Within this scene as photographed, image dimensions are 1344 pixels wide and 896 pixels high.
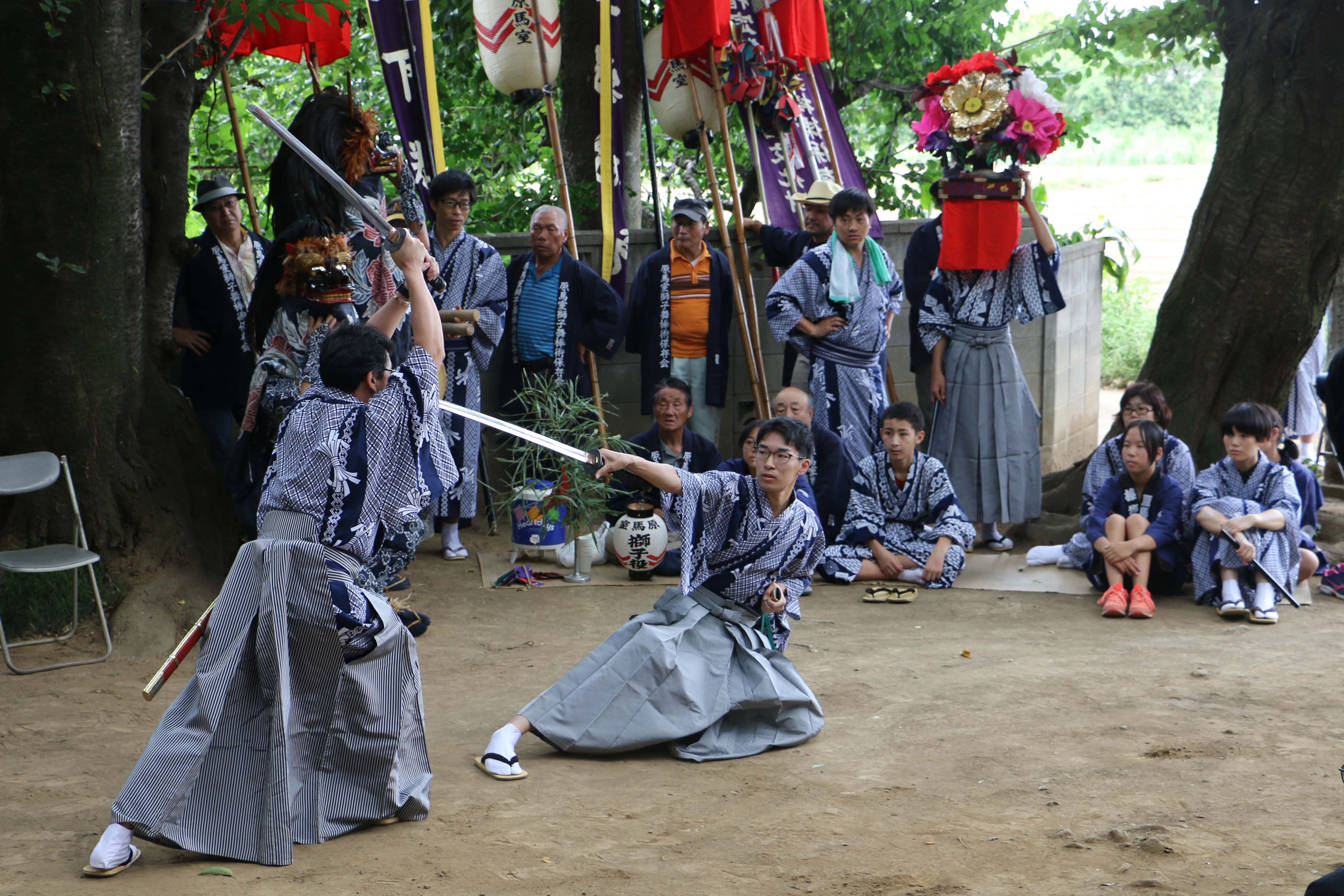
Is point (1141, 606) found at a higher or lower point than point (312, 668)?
lower

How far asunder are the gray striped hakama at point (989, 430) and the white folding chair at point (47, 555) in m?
4.28

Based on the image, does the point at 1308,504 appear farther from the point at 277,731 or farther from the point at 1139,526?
the point at 277,731

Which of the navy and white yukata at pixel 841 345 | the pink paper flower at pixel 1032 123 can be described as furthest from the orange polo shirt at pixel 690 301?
the pink paper flower at pixel 1032 123

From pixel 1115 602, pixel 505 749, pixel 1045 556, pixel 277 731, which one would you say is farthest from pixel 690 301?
pixel 277 731

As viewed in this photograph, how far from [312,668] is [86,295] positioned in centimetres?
247

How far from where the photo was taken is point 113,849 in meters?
3.17

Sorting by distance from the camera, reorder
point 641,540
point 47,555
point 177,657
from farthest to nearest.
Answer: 1. point 641,540
2. point 47,555
3. point 177,657

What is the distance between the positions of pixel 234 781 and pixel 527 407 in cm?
381

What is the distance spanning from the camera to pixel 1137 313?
594 inches

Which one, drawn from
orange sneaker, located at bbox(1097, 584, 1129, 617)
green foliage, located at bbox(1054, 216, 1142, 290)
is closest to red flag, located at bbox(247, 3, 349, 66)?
orange sneaker, located at bbox(1097, 584, 1129, 617)

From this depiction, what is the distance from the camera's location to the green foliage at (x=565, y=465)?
21.4 feet

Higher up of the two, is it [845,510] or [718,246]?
[718,246]

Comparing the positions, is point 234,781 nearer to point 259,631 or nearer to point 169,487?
point 259,631

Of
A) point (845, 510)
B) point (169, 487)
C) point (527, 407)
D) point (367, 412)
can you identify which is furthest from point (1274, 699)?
point (169, 487)
